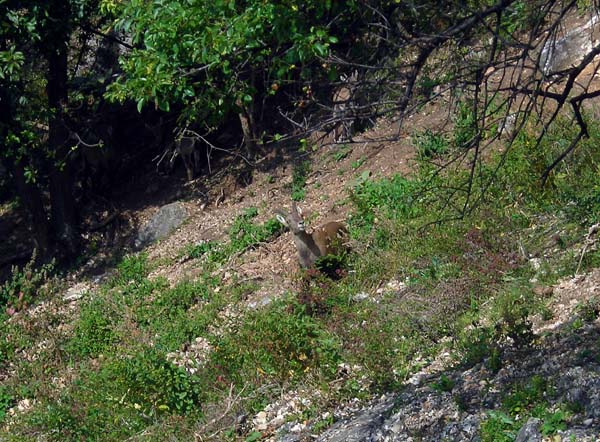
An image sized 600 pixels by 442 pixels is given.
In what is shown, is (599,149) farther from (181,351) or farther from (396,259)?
(181,351)

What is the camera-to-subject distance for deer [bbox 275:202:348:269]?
32.0 feet

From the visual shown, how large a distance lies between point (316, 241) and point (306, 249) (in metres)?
0.14

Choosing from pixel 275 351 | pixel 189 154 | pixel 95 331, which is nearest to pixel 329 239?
pixel 275 351

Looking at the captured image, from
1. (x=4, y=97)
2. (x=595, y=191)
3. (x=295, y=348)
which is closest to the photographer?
(x=295, y=348)

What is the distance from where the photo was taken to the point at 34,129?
486 inches

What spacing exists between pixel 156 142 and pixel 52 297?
4.47 metres

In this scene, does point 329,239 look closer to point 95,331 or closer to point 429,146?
point 429,146

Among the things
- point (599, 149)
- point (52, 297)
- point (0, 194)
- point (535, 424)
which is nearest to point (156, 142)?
point (0, 194)

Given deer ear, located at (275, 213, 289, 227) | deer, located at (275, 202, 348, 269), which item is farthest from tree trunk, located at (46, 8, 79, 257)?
deer, located at (275, 202, 348, 269)

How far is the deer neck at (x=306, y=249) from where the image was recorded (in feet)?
32.0

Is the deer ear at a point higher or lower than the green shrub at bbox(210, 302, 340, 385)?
higher

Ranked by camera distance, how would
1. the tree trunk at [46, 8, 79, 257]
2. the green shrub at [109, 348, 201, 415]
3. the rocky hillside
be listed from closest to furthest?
the rocky hillside
the green shrub at [109, 348, 201, 415]
the tree trunk at [46, 8, 79, 257]

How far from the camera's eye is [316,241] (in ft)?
32.2

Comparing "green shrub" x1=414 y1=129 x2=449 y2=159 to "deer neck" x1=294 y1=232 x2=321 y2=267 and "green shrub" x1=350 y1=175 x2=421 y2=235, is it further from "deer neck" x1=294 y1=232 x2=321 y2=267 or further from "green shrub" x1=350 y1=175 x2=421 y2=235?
"deer neck" x1=294 y1=232 x2=321 y2=267
